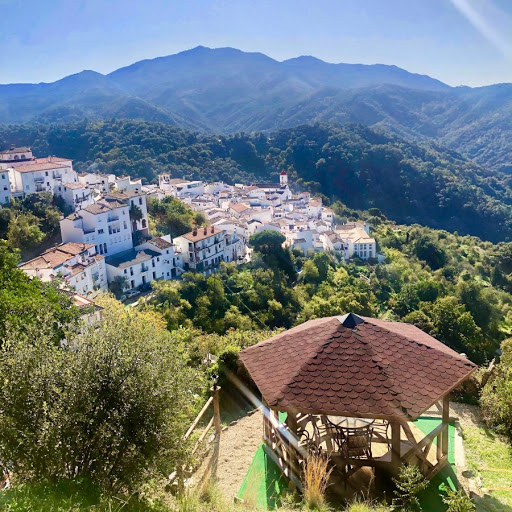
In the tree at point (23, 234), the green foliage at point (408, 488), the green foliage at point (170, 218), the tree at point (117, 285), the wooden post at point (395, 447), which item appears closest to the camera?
the green foliage at point (408, 488)

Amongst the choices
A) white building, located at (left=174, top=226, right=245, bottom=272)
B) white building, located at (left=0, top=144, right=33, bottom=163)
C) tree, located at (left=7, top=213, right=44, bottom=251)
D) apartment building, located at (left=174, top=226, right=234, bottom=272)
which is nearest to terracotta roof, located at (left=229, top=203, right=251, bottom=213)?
white building, located at (left=174, top=226, right=245, bottom=272)

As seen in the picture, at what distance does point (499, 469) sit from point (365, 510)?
3959mm

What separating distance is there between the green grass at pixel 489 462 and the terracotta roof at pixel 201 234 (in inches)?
1448

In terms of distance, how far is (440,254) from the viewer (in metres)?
64.1

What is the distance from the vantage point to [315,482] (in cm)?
758

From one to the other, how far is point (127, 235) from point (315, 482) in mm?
39354

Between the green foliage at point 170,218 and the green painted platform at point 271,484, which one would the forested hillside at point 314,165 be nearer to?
the green foliage at point 170,218

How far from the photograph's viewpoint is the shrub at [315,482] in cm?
750

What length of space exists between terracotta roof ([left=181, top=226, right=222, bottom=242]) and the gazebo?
122ft

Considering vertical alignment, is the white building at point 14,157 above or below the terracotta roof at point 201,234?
above

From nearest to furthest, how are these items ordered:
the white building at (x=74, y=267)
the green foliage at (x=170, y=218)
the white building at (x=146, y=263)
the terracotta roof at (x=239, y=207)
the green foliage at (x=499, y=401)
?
the green foliage at (x=499, y=401) < the white building at (x=74, y=267) < the white building at (x=146, y=263) < the green foliage at (x=170, y=218) < the terracotta roof at (x=239, y=207)

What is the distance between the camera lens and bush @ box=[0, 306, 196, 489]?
625cm

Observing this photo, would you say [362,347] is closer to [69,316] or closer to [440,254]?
[69,316]

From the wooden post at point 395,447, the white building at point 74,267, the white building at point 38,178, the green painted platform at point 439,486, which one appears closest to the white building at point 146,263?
the white building at point 74,267
